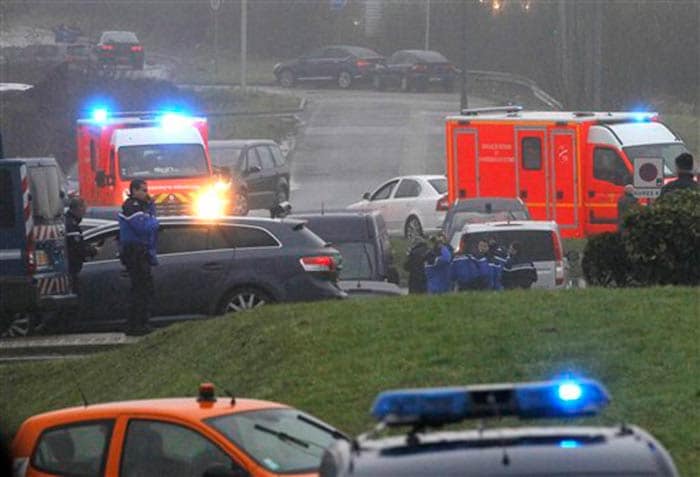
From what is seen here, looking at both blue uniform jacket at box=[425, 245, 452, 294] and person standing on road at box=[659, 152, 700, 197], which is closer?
person standing on road at box=[659, 152, 700, 197]

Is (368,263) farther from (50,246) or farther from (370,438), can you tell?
(370,438)

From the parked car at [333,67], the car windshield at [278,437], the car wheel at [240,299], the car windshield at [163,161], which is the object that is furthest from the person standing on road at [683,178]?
the parked car at [333,67]

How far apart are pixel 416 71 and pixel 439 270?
46969mm

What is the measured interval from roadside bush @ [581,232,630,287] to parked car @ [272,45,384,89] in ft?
175

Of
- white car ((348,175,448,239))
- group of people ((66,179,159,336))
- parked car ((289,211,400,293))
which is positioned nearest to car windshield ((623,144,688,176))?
white car ((348,175,448,239))

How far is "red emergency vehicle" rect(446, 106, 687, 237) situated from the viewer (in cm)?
3178

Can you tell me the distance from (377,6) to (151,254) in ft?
213

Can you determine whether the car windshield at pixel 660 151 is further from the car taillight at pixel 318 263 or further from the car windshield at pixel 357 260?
the car taillight at pixel 318 263

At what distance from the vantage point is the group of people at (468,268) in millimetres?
20672

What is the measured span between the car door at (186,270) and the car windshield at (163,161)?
33.2ft

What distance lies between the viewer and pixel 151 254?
18.8 metres

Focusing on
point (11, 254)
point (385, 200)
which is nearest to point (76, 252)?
point (11, 254)

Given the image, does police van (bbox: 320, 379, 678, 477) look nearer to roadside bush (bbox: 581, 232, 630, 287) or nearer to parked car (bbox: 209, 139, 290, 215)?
roadside bush (bbox: 581, 232, 630, 287)

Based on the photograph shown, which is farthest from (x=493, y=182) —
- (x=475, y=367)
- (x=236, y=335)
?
(x=475, y=367)
